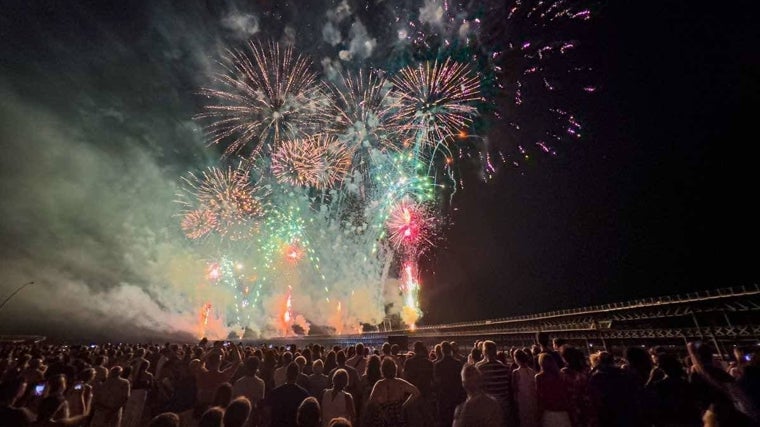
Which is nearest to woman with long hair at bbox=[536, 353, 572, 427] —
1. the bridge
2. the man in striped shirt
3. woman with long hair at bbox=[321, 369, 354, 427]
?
the man in striped shirt

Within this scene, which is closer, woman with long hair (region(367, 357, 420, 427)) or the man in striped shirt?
woman with long hair (region(367, 357, 420, 427))

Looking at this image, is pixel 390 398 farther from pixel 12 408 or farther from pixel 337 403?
pixel 12 408

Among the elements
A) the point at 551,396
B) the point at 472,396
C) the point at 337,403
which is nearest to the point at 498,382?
the point at 551,396

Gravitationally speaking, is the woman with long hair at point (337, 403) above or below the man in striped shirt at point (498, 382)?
below

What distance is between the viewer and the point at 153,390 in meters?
8.87

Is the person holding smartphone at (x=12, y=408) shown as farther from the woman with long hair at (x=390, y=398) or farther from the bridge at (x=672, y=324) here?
the bridge at (x=672, y=324)

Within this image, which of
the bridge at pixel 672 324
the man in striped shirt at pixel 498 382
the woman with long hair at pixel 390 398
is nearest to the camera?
the woman with long hair at pixel 390 398

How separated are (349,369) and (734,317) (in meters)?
32.2

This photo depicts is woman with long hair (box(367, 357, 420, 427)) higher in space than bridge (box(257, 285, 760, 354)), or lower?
lower

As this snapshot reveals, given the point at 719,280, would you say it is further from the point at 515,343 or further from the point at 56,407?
the point at 56,407

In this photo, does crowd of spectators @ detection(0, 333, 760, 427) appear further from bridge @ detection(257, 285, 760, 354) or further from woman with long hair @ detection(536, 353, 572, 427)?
bridge @ detection(257, 285, 760, 354)

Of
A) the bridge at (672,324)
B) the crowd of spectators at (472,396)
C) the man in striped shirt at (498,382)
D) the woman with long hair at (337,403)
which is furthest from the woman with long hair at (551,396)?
the bridge at (672,324)

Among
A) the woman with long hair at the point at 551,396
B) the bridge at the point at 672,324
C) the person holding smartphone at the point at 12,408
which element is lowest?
the person holding smartphone at the point at 12,408

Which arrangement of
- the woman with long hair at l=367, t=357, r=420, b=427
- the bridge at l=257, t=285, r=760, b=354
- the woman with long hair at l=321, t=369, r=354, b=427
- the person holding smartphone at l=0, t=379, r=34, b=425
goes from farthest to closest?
the bridge at l=257, t=285, r=760, b=354 < the woman with long hair at l=321, t=369, r=354, b=427 < the woman with long hair at l=367, t=357, r=420, b=427 < the person holding smartphone at l=0, t=379, r=34, b=425
